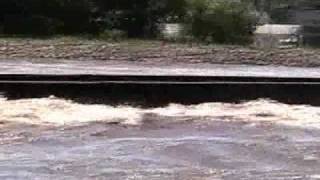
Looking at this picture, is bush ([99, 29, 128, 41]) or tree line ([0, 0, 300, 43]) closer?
tree line ([0, 0, 300, 43])

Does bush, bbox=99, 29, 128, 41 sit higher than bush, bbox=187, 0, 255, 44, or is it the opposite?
bush, bbox=187, 0, 255, 44

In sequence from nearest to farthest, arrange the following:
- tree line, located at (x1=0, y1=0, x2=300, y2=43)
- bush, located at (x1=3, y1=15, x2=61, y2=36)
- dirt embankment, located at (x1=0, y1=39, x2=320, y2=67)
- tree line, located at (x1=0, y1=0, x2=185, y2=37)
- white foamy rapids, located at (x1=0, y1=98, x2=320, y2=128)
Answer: white foamy rapids, located at (x1=0, y1=98, x2=320, y2=128), dirt embankment, located at (x1=0, y1=39, x2=320, y2=67), tree line, located at (x1=0, y1=0, x2=300, y2=43), bush, located at (x1=3, y1=15, x2=61, y2=36), tree line, located at (x1=0, y1=0, x2=185, y2=37)

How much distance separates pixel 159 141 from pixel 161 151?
80 centimetres

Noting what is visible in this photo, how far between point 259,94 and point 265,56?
594 cm

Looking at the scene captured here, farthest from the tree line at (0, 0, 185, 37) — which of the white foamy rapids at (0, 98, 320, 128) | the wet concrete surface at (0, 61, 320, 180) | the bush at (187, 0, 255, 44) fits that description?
the white foamy rapids at (0, 98, 320, 128)

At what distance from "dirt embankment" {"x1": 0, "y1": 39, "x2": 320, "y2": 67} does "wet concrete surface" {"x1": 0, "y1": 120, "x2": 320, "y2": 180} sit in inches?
316

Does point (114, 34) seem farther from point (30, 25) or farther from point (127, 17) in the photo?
point (30, 25)

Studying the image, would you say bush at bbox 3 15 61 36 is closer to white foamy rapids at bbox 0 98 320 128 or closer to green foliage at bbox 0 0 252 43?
green foliage at bbox 0 0 252 43

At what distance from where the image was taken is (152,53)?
21531 mm

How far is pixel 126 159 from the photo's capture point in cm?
981

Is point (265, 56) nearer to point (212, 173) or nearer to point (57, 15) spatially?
point (57, 15)

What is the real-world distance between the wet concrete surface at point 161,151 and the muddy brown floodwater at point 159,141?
0.01m

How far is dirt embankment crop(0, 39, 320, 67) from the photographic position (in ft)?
68.2

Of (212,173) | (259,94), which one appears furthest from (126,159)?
(259,94)
